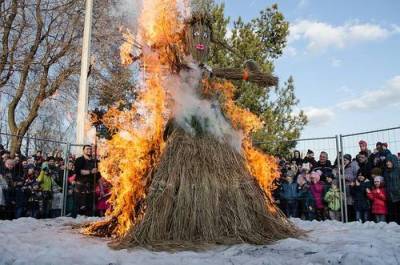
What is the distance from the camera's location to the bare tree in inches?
729

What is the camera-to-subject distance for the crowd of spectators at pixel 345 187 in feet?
28.9

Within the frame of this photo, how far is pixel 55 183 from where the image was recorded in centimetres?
1042

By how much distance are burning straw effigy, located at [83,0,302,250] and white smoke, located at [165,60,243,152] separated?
2cm

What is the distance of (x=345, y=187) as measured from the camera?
945 cm

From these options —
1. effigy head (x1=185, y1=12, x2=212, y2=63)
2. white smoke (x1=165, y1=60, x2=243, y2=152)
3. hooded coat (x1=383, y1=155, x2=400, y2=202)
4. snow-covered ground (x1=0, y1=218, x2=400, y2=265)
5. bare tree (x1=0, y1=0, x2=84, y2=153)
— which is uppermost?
bare tree (x1=0, y1=0, x2=84, y2=153)

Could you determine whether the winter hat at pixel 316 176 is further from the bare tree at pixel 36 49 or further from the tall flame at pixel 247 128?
the bare tree at pixel 36 49

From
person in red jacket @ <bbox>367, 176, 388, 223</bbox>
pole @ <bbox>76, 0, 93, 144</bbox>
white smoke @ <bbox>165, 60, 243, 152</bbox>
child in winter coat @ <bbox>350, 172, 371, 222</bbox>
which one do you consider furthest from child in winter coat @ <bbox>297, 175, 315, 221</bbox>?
pole @ <bbox>76, 0, 93, 144</bbox>

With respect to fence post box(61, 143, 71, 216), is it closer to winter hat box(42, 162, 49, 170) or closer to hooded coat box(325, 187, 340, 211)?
winter hat box(42, 162, 49, 170)

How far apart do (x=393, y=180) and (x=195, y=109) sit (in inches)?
189

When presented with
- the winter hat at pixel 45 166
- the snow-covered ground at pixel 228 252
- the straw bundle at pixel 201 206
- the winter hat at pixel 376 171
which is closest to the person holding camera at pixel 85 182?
the winter hat at pixel 45 166

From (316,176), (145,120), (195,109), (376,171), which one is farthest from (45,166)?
(376,171)

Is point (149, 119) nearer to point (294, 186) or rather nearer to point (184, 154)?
point (184, 154)

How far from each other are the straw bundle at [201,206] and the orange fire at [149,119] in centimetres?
47

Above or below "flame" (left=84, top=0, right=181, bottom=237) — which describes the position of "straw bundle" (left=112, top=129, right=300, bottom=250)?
below
